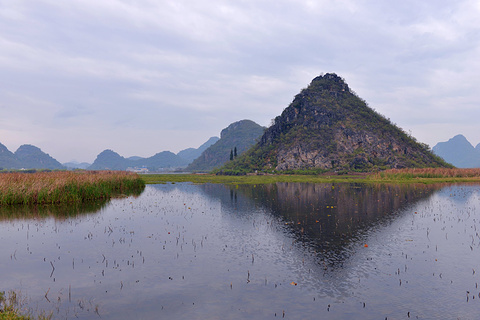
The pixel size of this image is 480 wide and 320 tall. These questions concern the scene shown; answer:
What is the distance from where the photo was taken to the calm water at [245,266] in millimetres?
12805

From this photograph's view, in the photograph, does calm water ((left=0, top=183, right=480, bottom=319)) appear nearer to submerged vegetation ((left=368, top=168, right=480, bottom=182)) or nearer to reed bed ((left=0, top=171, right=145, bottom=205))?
reed bed ((left=0, top=171, right=145, bottom=205))

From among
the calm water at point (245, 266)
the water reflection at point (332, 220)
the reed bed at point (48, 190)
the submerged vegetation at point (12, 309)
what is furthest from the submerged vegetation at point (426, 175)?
the submerged vegetation at point (12, 309)

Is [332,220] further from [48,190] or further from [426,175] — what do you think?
[426,175]

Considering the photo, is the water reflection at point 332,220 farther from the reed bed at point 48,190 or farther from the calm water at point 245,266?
the reed bed at point 48,190

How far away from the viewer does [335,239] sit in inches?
939

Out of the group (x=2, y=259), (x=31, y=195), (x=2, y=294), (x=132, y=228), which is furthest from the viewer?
(x=31, y=195)

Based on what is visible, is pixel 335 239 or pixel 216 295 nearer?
pixel 216 295

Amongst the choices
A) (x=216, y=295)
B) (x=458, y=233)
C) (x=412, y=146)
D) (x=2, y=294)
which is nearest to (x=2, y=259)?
(x=2, y=294)

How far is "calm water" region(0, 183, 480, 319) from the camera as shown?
42.0 ft

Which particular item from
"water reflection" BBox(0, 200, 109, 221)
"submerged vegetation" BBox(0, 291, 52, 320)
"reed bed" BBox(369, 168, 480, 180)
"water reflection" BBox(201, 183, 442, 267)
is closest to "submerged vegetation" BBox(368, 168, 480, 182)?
"reed bed" BBox(369, 168, 480, 180)

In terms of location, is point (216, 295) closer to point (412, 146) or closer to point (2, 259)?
point (2, 259)

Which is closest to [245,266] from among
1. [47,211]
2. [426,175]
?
[47,211]

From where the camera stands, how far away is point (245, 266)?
17844mm

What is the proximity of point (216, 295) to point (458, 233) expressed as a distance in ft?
77.9
